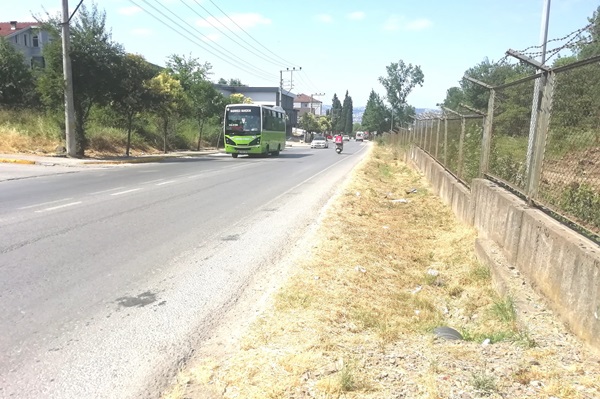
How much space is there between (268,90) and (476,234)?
85.4m

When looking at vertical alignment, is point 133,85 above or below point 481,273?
above

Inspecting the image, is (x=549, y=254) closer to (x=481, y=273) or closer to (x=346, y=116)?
(x=481, y=273)

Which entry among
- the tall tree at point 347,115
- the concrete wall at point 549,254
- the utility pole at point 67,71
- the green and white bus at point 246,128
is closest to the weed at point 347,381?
the concrete wall at point 549,254

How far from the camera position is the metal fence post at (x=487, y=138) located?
7.72 m

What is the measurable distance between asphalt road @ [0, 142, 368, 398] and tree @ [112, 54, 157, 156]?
13.1m

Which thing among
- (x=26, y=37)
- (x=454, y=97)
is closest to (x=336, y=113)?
(x=454, y=97)

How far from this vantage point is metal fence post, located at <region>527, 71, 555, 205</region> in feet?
16.4

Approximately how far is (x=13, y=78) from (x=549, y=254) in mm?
34029

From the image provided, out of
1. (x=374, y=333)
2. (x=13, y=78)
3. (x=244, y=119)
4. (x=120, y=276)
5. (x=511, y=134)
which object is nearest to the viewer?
(x=374, y=333)

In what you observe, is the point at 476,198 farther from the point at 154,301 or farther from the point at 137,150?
the point at 137,150

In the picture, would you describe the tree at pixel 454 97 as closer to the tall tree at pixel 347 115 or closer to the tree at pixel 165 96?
the tall tree at pixel 347 115

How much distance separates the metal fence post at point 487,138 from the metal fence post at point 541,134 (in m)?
2.36

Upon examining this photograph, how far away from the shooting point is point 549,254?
437 cm

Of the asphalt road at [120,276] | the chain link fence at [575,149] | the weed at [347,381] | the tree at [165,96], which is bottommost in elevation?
the asphalt road at [120,276]
